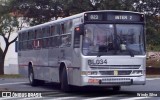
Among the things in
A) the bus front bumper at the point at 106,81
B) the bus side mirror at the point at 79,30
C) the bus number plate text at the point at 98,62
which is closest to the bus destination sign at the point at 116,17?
the bus side mirror at the point at 79,30

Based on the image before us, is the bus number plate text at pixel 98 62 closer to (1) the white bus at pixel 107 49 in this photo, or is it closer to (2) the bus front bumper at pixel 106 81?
(1) the white bus at pixel 107 49

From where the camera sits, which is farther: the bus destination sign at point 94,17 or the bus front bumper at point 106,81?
the bus destination sign at point 94,17

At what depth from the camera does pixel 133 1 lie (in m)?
37.6

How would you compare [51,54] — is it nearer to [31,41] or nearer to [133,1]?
[31,41]

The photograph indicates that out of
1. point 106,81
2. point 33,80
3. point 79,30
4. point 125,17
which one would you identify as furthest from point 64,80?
point 33,80

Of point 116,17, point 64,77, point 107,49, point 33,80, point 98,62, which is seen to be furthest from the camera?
point 33,80

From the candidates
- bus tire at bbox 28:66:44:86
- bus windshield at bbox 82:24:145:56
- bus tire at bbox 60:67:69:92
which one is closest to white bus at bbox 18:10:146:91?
bus windshield at bbox 82:24:145:56

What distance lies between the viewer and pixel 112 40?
59.9ft

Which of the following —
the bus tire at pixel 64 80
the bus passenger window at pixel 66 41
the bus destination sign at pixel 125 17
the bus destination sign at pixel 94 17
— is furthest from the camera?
the bus tire at pixel 64 80

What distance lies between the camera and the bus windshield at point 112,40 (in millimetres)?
18141

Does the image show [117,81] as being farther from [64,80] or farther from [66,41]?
[66,41]

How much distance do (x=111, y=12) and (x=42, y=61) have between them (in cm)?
635

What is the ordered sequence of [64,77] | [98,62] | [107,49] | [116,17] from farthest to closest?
[64,77] < [116,17] < [107,49] < [98,62]

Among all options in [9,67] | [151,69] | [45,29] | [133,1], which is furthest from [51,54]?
[9,67]
